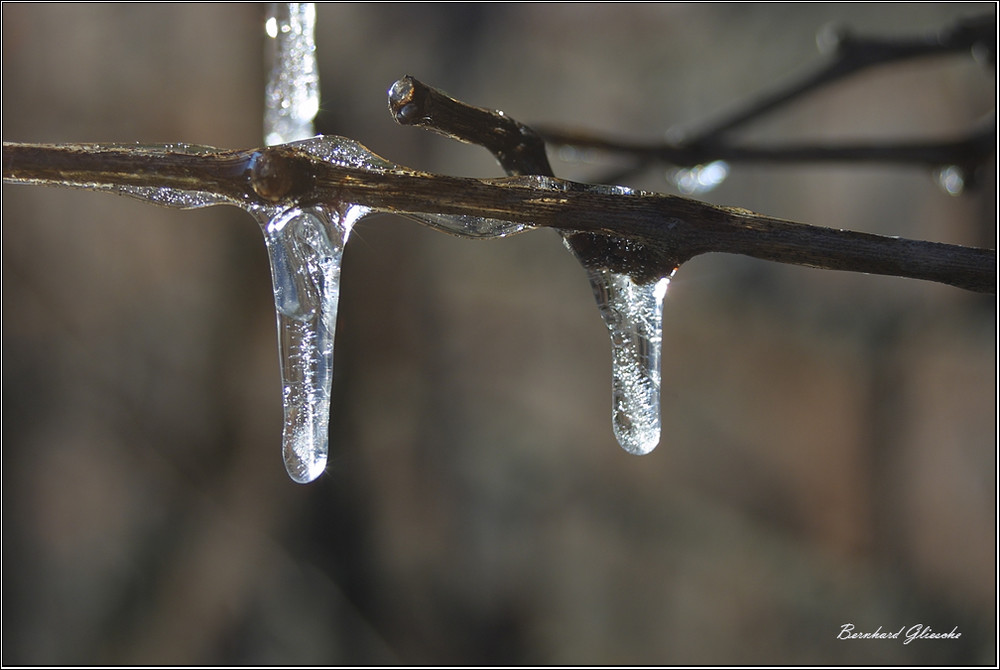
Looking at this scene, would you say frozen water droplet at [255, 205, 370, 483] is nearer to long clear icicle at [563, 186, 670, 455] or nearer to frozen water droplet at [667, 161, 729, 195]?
long clear icicle at [563, 186, 670, 455]

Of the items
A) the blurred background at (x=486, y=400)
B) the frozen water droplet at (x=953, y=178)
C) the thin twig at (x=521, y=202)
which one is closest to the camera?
the thin twig at (x=521, y=202)

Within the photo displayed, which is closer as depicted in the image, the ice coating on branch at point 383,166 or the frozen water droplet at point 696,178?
the ice coating on branch at point 383,166

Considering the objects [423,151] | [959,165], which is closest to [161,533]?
[423,151]

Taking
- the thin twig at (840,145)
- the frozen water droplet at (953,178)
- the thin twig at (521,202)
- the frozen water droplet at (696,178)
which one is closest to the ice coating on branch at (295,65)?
the thin twig at (840,145)

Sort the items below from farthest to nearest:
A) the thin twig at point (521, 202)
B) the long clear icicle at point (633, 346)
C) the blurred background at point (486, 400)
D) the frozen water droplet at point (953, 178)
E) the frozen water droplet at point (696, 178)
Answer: the blurred background at point (486, 400)
the frozen water droplet at point (696, 178)
the frozen water droplet at point (953, 178)
the long clear icicle at point (633, 346)
the thin twig at point (521, 202)

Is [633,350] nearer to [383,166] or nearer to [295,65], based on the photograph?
[383,166]

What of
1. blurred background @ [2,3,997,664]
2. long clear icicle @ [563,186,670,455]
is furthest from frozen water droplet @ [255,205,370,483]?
blurred background @ [2,3,997,664]

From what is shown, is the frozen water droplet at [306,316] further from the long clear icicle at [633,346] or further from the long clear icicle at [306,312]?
the long clear icicle at [633,346]

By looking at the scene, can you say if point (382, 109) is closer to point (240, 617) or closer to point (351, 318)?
point (351, 318)

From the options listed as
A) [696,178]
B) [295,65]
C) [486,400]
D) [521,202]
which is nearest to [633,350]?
[521,202]
